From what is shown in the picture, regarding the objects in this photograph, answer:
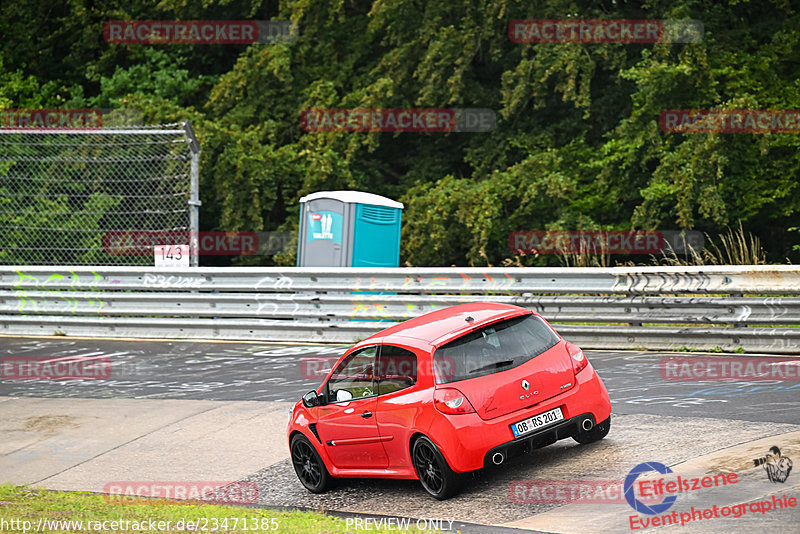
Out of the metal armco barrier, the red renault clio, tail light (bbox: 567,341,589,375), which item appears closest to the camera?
the red renault clio

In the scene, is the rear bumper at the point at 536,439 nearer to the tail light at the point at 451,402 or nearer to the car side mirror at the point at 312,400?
the tail light at the point at 451,402

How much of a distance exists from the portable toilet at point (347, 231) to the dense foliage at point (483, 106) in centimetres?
695

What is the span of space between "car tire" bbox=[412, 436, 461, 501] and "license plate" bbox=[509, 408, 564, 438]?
1.85 feet

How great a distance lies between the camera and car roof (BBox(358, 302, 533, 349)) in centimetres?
763

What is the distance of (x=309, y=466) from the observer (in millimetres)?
8320

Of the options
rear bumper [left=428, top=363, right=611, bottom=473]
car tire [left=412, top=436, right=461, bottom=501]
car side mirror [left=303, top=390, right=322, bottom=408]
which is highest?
rear bumper [left=428, top=363, right=611, bottom=473]

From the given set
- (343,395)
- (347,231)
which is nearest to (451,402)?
(343,395)

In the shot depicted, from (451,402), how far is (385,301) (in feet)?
23.3

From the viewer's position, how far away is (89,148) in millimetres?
24031

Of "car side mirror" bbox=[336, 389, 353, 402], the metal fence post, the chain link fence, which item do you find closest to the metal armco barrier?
the metal fence post

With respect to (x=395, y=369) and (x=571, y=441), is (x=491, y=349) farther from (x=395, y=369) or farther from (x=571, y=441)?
(x=571, y=441)

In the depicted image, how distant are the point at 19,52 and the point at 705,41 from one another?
20.2 metres

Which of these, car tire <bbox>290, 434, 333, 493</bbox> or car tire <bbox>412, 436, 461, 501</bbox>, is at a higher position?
car tire <bbox>412, 436, 461, 501</bbox>

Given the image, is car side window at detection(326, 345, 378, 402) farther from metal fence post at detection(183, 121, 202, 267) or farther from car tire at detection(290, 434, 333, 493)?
metal fence post at detection(183, 121, 202, 267)
